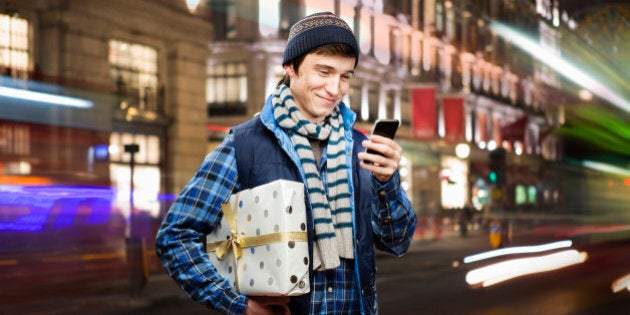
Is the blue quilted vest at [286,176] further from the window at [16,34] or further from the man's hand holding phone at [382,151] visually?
the window at [16,34]

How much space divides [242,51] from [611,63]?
1578 centimetres

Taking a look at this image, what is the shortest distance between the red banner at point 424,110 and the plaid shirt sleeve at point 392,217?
34184mm

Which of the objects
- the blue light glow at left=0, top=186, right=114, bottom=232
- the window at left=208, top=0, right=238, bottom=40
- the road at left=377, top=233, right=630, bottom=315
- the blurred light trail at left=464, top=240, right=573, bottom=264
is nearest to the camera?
the blue light glow at left=0, top=186, right=114, bottom=232

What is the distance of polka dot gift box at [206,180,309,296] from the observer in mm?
2246

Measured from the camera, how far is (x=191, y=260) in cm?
240

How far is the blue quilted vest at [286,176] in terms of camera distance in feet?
8.09

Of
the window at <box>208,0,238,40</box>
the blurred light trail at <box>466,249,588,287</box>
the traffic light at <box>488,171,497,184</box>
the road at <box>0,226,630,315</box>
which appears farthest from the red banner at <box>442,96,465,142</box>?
the road at <box>0,226,630,315</box>

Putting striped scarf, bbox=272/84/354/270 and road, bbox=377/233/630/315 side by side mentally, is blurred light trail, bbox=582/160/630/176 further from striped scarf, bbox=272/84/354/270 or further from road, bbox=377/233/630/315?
striped scarf, bbox=272/84/354/270

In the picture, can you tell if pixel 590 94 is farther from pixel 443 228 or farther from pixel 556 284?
pixel 556 284

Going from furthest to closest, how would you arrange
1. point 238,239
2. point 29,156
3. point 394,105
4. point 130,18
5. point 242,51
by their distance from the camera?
1. point 394,105
2. point 242,51
3. point 130,18
4. point 29,156
5. point 238,239

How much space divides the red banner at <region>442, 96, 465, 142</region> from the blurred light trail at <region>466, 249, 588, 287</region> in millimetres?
19033

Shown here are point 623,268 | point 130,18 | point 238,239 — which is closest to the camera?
point 238,239

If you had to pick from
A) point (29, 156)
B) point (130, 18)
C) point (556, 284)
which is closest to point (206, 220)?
point (29, 156)

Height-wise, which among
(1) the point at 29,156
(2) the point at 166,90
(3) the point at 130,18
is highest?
(3) the point at 130,18
